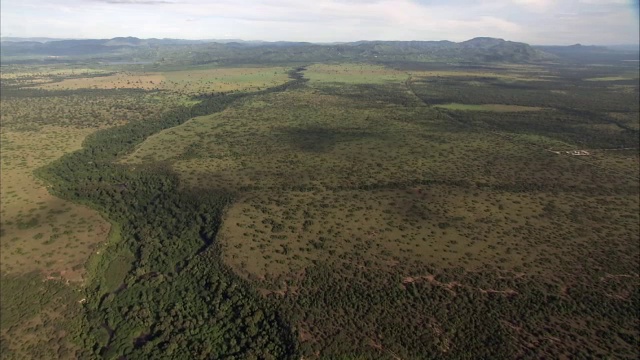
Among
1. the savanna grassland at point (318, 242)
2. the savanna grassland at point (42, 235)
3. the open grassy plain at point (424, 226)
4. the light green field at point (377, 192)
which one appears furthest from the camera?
the light green field at point (377, 192)

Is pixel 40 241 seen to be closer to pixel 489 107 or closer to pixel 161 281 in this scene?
pixel 161 281

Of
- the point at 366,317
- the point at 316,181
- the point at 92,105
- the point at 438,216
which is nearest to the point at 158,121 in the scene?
the point at 92,105

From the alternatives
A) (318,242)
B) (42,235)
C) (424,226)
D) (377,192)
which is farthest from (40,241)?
(424,226)

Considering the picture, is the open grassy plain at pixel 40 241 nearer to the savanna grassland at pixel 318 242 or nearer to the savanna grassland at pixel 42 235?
the savanna grassland at pixel 42 235

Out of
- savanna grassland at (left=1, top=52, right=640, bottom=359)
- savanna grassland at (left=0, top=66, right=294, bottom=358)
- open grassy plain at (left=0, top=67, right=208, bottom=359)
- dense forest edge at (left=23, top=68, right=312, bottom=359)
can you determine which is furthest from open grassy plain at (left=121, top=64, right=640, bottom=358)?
open grassy plain at (left=0, top=67, right=208, bottom=359)

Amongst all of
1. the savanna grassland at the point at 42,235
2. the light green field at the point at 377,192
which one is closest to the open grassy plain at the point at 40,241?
the savanna grassland at the point at 42,235

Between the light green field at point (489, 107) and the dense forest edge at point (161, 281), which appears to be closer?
the dense forest edge at point (161, 281)

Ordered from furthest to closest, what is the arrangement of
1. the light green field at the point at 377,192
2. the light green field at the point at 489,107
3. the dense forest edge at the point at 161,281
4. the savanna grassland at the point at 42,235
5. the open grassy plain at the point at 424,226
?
the light green field at the point at 489,107, the light green field at the point at 377,192, the open grassy plain at the point at 424,226, the savanna grassland at the point at 42,235, the dense forest edge at the point at 161,281

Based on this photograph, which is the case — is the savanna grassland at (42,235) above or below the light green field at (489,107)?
below

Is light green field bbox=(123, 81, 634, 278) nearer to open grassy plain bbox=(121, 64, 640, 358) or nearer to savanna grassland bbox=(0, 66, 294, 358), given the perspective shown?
open grassy plain bbox=(121, 64, 640, 358)
